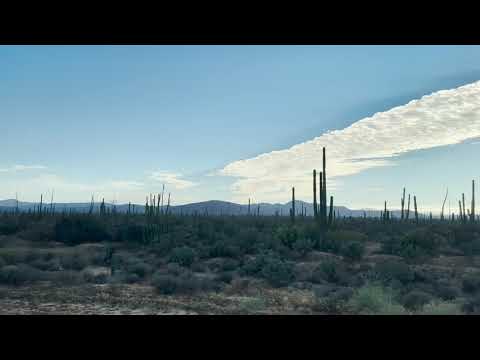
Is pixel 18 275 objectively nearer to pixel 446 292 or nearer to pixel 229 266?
pixel 229 266

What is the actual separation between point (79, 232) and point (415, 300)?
1894 centimetres

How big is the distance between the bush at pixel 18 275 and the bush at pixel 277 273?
700 cm

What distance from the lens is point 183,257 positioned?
14.8m

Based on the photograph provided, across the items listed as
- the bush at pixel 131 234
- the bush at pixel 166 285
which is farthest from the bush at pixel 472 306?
the bush at pixel 131 234

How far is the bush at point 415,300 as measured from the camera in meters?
8.84

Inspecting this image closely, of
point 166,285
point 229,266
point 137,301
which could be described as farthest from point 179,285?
point 229,266

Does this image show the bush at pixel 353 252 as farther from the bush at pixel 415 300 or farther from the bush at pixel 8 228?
the bush at pixel 8 228

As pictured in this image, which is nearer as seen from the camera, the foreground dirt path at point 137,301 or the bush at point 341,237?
the foreground dirt path at point 137,301

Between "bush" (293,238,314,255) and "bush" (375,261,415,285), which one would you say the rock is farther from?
"bush" (293,238,314,255)
